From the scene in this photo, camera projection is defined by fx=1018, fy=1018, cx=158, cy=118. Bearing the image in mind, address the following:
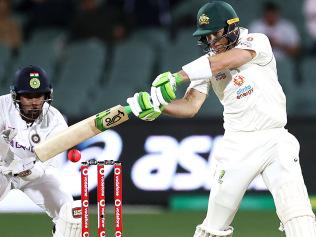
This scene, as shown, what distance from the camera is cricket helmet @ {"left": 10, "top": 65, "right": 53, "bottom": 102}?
6.66 meters

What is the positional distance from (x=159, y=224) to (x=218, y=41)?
3311 mm

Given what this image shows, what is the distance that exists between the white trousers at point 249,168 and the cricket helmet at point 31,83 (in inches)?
49.3

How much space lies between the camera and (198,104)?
256 inches

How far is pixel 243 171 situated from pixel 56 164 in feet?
5.09

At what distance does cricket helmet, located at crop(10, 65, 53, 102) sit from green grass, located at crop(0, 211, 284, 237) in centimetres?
203

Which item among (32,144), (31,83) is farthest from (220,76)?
(32,144)

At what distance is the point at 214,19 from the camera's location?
6.23m

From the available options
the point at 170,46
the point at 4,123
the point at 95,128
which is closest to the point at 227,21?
the point at 95,128

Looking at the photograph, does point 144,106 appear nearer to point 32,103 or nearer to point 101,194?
point 101,194

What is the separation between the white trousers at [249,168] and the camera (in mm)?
6148

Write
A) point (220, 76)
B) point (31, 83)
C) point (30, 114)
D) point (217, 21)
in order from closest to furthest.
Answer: point (217, 21) → point (220, 76) → point (31, 83) → point (30, 114)

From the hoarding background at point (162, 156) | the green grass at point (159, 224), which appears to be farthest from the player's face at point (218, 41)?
the hoarding background at point (162, 156)

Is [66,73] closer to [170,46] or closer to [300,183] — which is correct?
[170,46]

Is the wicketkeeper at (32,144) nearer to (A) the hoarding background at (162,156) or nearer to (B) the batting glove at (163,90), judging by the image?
(B) the batting glove at (163,90)
